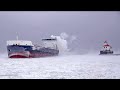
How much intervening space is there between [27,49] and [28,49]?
56 millimetres

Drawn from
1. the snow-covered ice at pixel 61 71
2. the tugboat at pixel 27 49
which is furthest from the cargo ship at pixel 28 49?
the snow-covered ice at pixel 61 71

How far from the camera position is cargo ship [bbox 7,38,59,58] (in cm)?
1318

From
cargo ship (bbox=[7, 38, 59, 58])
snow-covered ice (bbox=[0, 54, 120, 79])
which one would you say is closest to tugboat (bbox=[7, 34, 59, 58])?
cargo ship (bbox=[7, 38, 59, 58])

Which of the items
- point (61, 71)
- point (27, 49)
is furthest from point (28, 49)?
point (61, 71)

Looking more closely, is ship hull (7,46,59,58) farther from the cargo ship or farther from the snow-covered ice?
the snow-covered ice

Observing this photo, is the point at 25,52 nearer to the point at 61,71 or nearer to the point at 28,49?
the point at 28,49

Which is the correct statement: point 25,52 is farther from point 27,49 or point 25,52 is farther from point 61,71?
point 61,71

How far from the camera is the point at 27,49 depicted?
13539mm

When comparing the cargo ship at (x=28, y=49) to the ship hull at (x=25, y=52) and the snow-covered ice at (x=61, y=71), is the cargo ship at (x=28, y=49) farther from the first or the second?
the snow-covered ice at (x=61, y=71)

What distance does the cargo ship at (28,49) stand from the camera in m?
13.2

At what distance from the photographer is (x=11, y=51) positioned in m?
13.3

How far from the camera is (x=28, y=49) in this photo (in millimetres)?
13523

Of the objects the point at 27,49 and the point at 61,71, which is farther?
the point at 27,49
